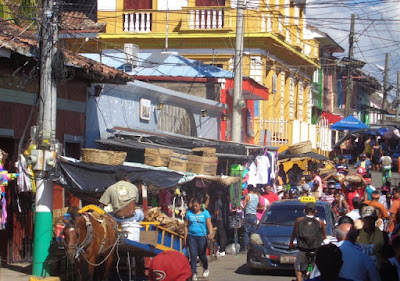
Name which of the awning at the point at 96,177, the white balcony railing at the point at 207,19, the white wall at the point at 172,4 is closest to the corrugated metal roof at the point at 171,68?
the white balcony railing at the point at 207,19

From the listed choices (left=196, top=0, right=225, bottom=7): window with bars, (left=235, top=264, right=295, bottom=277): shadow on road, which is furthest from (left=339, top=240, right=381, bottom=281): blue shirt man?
(left=196, top=0, right=225, bottom=7): window with bars

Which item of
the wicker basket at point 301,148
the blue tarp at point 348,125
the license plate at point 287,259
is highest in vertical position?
the blue tarp at point 348,125

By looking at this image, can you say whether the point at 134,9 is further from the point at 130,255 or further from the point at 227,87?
the point at 130,255

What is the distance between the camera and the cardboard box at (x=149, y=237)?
13.9m

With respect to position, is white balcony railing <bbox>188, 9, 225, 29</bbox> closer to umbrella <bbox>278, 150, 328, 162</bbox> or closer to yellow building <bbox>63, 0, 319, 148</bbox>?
yellow building <bbox>63, 0, 319, 148</bbox>

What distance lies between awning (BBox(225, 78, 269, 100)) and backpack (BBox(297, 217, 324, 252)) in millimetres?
15651

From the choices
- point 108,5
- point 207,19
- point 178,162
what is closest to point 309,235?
point 178,162

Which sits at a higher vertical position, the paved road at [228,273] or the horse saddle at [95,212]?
the horse saddle at [95,212]

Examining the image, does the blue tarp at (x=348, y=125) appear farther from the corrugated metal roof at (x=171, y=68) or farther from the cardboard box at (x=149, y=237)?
the cardboard box at (x=149, y=237)

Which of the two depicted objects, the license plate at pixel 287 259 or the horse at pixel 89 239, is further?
the license plate at pixel 287 259

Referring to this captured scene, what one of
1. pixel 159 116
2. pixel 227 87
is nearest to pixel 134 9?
pixel 227 87

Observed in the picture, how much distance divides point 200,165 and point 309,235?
5747 mm

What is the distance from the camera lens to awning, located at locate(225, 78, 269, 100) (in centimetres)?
2930

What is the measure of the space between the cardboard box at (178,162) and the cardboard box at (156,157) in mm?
207
